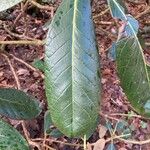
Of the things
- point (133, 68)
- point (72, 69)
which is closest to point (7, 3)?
A: point (72, 69)

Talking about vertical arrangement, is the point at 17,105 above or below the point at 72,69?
below

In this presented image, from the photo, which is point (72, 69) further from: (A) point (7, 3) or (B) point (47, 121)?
(B) point (47, 121)

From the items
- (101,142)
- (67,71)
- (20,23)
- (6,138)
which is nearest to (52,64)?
(67,71)

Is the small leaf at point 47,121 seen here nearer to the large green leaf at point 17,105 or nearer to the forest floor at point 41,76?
the large green leaf at point 17,105

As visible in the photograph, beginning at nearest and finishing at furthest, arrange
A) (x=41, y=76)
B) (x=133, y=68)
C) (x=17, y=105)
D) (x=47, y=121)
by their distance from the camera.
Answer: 1. (x=133, y=68)
2. (x=17, y=105)
3. (x=47, y=121)
4. (x=41, y=76)

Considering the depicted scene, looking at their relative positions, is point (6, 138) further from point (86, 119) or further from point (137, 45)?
point (137, 45)

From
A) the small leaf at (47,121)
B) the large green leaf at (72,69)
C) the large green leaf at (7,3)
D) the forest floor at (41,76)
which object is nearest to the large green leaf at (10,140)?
the large green leaf at (72,69)

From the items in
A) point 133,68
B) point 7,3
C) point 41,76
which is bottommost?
point 41,76

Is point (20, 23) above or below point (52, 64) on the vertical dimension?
below
